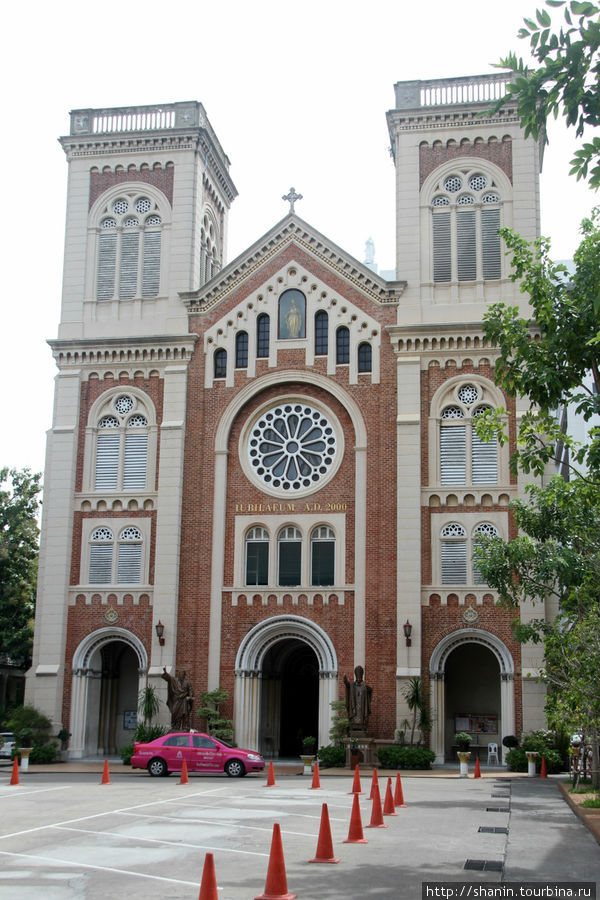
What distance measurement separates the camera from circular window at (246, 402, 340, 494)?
40312 millimetres

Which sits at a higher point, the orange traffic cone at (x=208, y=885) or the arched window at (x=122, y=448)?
the arched window at (x=122, y=448)

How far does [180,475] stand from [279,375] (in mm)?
5338

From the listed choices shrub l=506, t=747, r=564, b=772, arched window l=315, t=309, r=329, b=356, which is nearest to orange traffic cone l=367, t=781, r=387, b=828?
shrub l=506, t=747, r=564, b=772

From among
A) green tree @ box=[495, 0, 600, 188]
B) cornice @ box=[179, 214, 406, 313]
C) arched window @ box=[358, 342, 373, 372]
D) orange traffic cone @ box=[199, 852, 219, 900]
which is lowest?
orange traffic cone @ box=[199, 852, 219, 900]

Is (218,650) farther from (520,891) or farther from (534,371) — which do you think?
(520,891)

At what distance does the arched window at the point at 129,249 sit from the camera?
43.7 meters

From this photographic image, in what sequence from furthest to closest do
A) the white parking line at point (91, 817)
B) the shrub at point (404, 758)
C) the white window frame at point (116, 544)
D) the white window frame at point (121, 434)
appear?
the white window frame at point (121, 434) < the white window frame at point (116, 544) < the shrub at point (404, 758) < the white parking line at point (91, 817)

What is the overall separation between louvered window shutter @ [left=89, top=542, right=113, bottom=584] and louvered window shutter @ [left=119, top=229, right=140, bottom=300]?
10184 mm

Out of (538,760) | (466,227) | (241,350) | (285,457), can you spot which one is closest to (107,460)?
(241,350)

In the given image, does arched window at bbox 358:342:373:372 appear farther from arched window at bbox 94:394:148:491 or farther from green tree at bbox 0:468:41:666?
green tree at bbox 0:468:41:666

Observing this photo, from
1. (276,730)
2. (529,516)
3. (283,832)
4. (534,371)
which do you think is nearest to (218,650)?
(276,730)

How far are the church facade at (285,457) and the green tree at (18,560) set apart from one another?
34.7 feet

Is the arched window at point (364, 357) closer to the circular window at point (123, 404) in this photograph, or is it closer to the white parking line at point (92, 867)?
the circular window at point (123, 404)

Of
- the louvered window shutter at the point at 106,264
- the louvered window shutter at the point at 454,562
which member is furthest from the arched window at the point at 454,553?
the louvered window shutter at the point at 106,264
